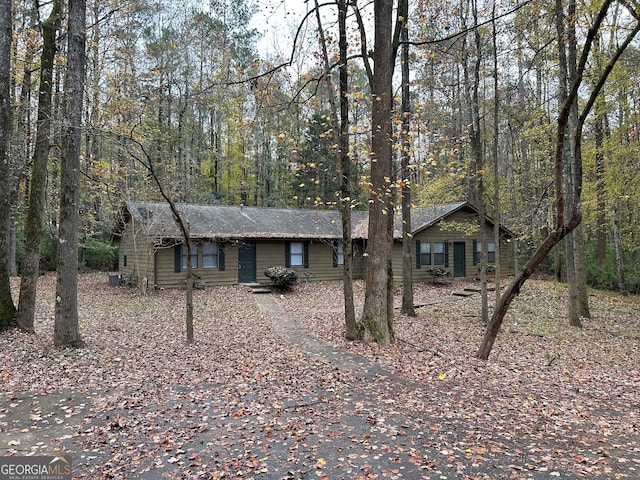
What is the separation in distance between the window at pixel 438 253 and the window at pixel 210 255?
461 inches

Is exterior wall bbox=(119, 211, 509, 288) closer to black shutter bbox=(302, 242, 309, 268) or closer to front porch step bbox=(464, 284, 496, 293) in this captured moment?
black shutter bbox=(302, 242, 309, 268)

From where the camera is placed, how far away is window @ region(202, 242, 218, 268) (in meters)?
19.5

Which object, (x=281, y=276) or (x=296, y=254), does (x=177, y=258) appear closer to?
(x=281, y=276)

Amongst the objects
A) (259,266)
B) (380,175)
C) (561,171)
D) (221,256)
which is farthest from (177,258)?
(561,171)

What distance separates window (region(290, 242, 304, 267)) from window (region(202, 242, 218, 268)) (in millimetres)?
3842

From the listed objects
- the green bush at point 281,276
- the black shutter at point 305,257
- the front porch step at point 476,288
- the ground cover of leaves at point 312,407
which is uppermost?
the black shutter at point 305,257

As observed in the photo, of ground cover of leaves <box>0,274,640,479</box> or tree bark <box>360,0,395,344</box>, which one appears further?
tree bark <box>360,0,395,344</box>

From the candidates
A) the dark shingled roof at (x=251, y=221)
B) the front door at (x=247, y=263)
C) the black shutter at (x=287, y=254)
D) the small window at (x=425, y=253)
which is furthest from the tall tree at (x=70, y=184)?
the small window at (x=425, y=253)

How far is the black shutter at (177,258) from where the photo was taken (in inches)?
740

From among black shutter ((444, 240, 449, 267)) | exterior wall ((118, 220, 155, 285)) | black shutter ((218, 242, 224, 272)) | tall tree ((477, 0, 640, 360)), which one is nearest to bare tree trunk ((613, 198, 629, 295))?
black shutter ((444, 240, 449, 267))

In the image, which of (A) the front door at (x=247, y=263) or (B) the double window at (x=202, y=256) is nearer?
(B) the double window at (x=202, y=256)

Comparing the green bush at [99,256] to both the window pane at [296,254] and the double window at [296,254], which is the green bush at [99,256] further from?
the window pane at [296,254]

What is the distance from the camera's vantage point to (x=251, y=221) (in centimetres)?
2139

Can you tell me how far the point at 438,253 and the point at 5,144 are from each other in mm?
19743
